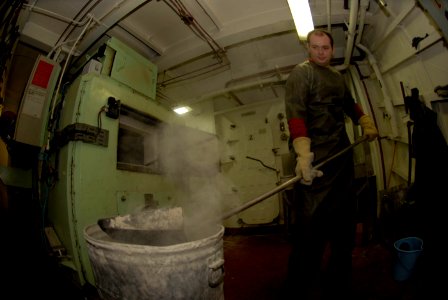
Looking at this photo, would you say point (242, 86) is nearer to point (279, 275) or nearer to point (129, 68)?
point (129, 68)

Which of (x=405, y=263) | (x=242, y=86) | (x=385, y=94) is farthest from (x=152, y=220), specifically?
(x=242, y=86)

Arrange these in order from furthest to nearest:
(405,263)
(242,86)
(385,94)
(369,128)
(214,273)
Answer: (242,86) < (385,94) < (369,128) < (405,263) < (214,273)

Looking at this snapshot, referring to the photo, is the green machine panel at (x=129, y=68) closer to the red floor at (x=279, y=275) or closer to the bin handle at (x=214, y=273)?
the bin handle at (x=214, y=273)

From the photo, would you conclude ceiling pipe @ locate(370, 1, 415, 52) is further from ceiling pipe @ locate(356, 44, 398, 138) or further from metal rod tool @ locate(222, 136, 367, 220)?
metal rod tool @ locate(222, 136, 367, 220)

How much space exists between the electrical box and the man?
3.26 m

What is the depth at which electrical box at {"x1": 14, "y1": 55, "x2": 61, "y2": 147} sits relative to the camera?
2682 millimetres

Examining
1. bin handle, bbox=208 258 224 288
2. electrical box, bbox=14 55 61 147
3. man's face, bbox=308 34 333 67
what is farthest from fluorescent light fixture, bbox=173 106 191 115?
bin handle, bbox=208 258 224 288

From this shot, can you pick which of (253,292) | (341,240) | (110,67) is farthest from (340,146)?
(110,67)

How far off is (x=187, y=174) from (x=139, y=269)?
284 cm

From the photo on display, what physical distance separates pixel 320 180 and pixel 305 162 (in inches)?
10.0

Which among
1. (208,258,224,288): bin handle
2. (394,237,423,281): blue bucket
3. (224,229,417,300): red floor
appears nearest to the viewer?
(208,258,224,288): bin handle

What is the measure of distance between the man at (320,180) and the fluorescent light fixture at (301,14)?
1.18 m

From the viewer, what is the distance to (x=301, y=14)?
3004 mm

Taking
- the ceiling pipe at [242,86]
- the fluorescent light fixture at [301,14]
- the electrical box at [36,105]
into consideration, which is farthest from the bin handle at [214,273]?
the ceiling pipe at [242,86]
